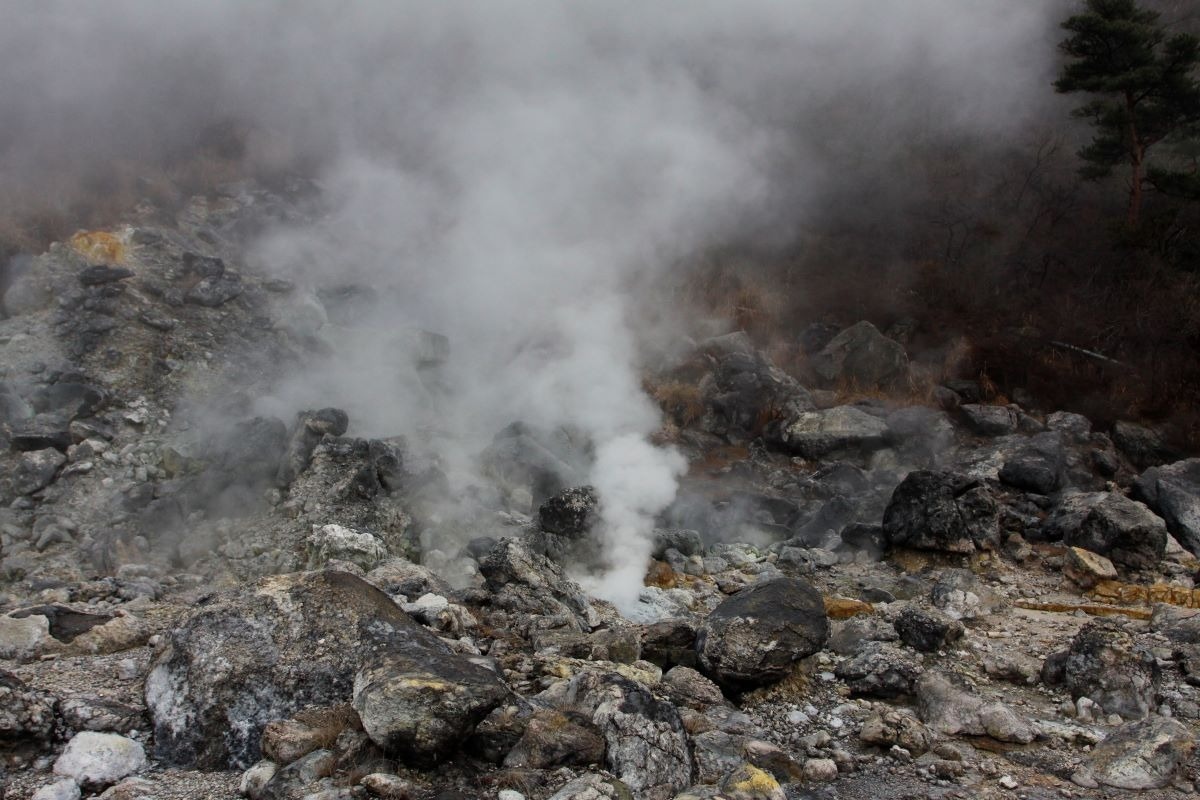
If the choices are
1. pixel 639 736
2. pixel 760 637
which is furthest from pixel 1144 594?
pixel 639 736

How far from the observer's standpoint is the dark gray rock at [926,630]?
4988 millimetres

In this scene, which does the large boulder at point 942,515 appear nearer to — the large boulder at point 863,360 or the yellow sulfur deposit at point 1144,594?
the yellow sulfur deposit at point 1144,594

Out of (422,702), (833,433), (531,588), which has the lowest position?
(422,702)

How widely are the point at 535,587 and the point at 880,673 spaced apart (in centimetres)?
252

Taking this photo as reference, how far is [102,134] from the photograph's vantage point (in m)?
14.9

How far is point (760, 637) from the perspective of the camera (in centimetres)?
437

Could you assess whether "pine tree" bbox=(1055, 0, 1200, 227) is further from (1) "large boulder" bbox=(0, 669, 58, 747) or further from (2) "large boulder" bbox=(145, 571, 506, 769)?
(1) "large boulder" bbox=(0, 669, 58, 747)

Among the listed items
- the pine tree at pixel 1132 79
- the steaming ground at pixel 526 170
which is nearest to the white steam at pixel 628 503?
the steaming ground at pixel 526 170

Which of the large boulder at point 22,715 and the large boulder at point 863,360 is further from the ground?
the large boulder at point 863,360

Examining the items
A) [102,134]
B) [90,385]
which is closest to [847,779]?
[90,385]

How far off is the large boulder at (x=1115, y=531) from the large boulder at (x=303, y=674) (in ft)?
22.5

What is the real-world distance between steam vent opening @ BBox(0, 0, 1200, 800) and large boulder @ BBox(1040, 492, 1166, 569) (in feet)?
0.13

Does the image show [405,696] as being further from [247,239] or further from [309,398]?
[247,239]

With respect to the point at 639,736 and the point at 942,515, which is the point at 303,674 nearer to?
the point at 639,736
